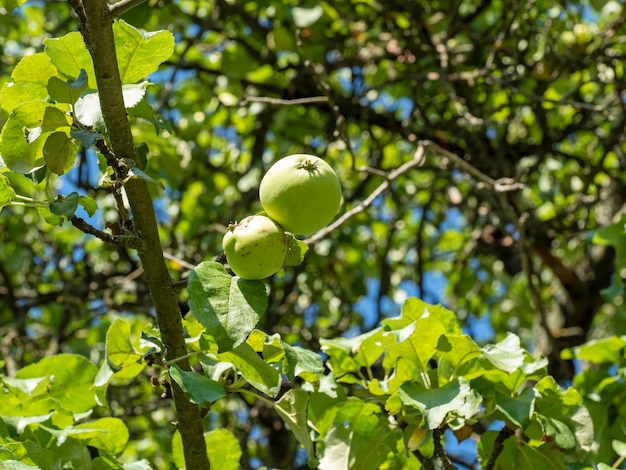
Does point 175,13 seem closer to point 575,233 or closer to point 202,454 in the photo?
point 575,233

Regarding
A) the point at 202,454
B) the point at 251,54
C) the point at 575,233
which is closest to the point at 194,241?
the point at 251,54

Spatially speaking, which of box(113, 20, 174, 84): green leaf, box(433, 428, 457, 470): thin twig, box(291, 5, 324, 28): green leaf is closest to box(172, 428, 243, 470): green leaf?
box(433, 428, 457, 470): thin twig

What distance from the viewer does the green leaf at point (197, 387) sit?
1125 mm

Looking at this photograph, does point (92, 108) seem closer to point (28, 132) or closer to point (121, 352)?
point (28, 132)

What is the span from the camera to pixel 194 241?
11.8 ft

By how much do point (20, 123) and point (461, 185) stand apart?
312cm

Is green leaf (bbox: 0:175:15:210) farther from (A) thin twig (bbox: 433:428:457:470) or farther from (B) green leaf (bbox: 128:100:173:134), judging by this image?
(A) thin twig (bbox: 433:428:457:470)

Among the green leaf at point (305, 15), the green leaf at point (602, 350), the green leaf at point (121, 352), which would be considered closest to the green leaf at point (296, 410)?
the green leaf at point (121, 352)

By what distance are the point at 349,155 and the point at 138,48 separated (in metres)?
1.82

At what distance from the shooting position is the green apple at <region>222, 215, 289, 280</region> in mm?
1134

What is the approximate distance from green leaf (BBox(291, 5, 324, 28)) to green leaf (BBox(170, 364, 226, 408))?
2056 millimetres

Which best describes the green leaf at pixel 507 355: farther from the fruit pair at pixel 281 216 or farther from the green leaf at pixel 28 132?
the green leaf at pixel 28 132

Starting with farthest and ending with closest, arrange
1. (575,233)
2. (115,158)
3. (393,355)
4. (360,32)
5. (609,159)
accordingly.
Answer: (609,159), (360,32), (575,233), (393,355), (115,158)

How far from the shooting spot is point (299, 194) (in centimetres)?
117
